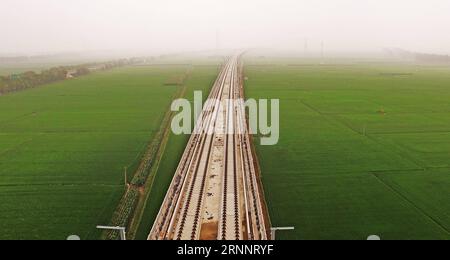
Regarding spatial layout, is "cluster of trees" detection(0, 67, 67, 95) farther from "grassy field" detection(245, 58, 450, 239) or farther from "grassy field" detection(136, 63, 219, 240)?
"grassy field" detection(245, 58, 450, 239)

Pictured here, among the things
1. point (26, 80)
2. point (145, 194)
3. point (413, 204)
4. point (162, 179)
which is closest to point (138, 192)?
point (145, 194)

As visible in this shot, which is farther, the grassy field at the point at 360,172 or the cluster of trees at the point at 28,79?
the cluster of trees at the point at 28,79

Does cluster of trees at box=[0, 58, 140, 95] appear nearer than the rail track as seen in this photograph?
No

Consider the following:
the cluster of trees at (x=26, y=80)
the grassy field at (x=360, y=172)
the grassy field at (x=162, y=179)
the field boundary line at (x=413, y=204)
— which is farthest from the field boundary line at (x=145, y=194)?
the cluster of trees at (x=26, y=80)

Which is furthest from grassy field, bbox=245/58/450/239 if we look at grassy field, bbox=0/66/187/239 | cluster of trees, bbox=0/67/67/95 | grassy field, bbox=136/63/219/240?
cluster of trees, bbox=0/67/67/95

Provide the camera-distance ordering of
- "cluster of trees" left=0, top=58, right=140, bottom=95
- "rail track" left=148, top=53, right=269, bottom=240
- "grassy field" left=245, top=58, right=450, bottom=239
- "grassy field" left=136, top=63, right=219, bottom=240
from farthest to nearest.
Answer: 1. "cluster of trees" left=0, top=58, right=140, bottom=95
2. "grassy field" left=136, top=63, right=219, bottom=240
3. "grassy field" left=245, top=58, right=450, bottom=239
4. "rail track" left=148, top=53, right=269, bottom=240

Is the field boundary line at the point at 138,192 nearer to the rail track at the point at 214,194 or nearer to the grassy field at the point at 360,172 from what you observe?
the rail track at the point at 214,194
